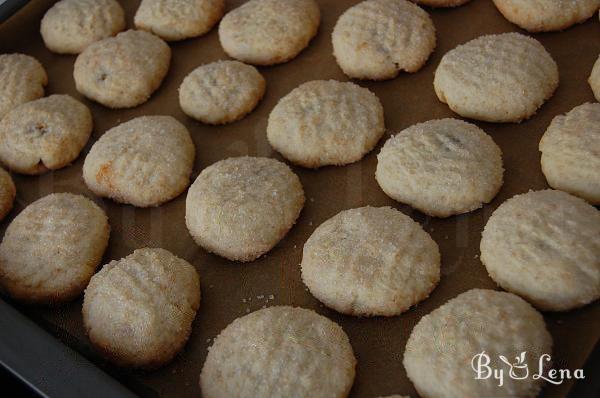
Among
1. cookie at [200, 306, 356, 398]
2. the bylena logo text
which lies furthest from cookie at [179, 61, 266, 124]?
the bylena logo text

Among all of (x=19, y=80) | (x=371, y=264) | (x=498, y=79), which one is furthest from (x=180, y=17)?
(x=371, y=264)

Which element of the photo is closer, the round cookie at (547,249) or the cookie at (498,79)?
the round cookie at (547,249)

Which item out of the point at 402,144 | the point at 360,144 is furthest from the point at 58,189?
the point at 402,144

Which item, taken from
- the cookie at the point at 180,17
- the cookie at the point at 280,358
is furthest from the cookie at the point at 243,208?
the cookie at the point at 180,17

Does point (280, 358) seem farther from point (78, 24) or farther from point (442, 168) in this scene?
point (78, 24)

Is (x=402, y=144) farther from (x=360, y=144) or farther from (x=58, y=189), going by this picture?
(x=58, y=189)

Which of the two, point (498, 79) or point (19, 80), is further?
point (19, 80)

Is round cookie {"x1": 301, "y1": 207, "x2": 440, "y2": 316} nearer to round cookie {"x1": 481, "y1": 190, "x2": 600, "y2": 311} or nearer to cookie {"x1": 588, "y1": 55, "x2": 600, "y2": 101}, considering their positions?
round cookie {"x1": 481, "y1": 190, "x2": 600, "y2": 311}

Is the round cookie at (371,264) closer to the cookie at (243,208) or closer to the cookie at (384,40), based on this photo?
the cookie at (243,208)
